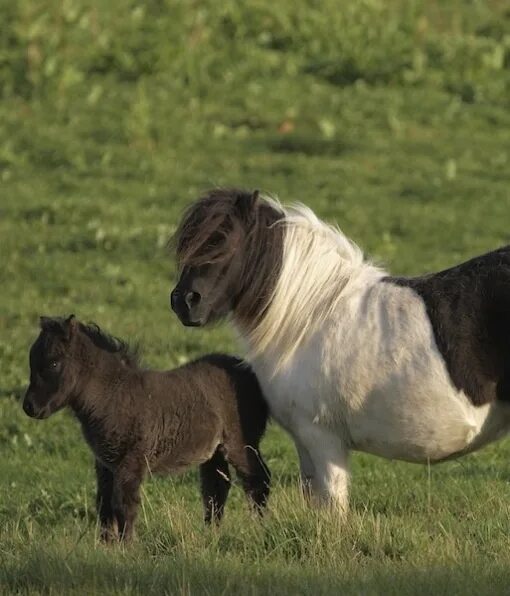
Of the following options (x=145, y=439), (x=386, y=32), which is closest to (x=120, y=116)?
(x=386, y=32)

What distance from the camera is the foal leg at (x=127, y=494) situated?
754 centimetres

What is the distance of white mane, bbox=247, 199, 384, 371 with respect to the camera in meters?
7.86

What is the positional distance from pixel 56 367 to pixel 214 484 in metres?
1.27

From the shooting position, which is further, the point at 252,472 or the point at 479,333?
the point at 252,472

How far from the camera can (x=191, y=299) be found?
25.3 ft

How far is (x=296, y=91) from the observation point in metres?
22.8

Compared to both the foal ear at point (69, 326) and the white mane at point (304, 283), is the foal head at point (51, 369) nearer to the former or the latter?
the foal ear at point (69, 326)

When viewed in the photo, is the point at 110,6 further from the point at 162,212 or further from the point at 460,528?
the point at 460,528

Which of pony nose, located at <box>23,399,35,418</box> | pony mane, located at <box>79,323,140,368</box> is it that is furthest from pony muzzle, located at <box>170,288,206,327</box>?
pony nose, located at <box>23,399,35,418</box>

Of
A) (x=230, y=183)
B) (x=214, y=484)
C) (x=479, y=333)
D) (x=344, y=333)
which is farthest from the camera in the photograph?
(x=230, y=183)

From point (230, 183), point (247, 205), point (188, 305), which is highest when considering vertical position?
point (247, 205)

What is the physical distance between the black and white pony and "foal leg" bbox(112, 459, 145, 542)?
81 centimetres

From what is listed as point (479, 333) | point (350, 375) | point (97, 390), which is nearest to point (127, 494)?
point (97, 390)

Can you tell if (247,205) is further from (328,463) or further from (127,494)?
(127,494)
